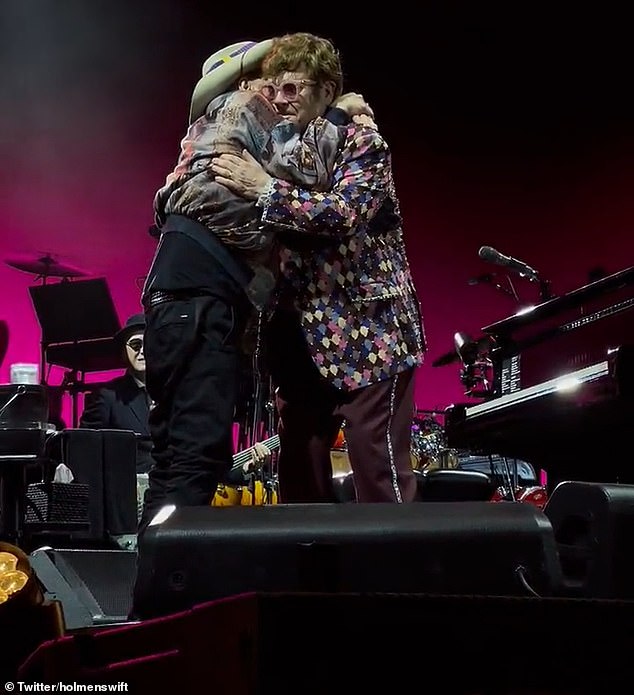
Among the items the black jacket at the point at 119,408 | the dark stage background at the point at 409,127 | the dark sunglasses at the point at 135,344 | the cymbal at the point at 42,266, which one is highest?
the dark stage background at the point at 409,127

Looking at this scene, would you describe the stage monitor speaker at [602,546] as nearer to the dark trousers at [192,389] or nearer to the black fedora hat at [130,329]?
the dark trousers at [192,389]

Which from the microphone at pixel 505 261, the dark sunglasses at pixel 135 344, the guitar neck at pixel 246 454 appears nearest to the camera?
the microphone at pixel 505 261

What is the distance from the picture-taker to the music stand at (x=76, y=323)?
18.9 ft

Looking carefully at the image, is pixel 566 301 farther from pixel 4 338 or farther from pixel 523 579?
pixel 4 338

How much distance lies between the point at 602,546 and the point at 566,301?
2.11 m

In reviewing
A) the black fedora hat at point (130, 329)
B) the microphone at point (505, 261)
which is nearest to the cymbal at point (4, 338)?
the black fedora hat at point (130, 329)

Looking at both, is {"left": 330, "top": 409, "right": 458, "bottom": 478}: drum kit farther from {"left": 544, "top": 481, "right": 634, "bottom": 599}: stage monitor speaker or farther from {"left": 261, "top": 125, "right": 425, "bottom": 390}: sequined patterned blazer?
{"left": 544, "top": 481, "right": 634, "bottom": 599}: stage monitor speaker

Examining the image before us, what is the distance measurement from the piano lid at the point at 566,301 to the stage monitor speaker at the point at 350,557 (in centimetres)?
203

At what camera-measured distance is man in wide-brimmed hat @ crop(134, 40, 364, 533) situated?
206 cm

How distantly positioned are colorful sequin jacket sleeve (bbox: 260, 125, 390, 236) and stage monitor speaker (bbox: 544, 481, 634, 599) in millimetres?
988

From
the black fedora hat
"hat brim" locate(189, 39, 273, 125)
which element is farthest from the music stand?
"hat brim" locate(189, 39, 273, 125)

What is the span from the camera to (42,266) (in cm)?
616

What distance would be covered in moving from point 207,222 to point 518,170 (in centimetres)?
456

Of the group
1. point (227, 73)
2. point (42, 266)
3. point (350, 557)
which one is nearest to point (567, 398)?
point (227, 73)
